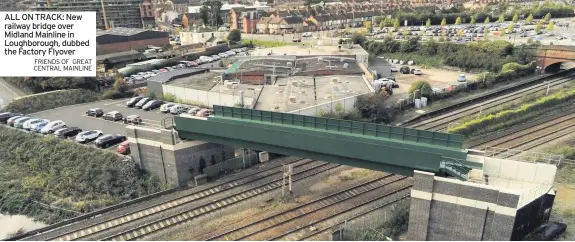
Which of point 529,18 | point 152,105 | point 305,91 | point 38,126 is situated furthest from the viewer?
point 529,18

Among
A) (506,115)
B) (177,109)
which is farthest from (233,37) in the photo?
(506,115)

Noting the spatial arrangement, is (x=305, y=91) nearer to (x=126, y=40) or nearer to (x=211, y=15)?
(x=126, y=40)

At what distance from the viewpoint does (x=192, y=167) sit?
24.2 m

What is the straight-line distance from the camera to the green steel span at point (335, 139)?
1736cm

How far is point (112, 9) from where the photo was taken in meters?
108

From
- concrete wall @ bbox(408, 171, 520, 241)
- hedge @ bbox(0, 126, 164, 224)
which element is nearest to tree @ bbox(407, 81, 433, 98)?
concrete wall @ bbox(408, 171, 520, 241)

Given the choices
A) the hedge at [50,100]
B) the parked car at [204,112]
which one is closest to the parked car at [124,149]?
the parked car at [204,112]

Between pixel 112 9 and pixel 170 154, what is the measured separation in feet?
332

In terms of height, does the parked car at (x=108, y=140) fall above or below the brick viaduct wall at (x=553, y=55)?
below

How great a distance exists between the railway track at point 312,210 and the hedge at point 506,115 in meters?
10.8

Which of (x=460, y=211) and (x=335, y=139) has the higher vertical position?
(x=335, y=139)

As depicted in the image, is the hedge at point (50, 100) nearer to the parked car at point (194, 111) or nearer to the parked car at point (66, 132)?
the parked car at point (66, 132)

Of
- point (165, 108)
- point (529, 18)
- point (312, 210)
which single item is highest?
point (529, 18)

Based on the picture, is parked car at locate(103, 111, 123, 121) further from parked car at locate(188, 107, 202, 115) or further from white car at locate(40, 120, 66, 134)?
parked car at locate(188, 107, 202, 115)
